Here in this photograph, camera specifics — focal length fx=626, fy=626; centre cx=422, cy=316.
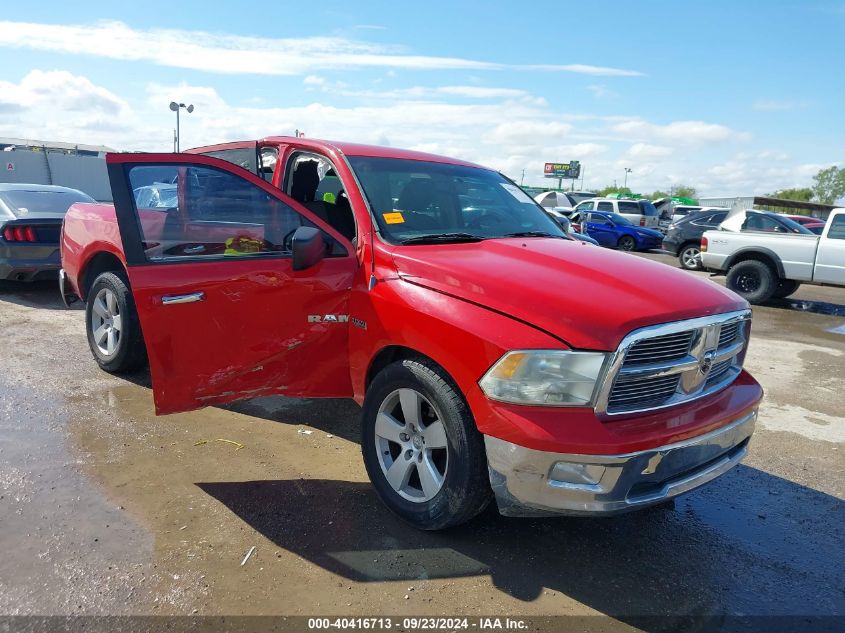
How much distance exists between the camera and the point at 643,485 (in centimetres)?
265

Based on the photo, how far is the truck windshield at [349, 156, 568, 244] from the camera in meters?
3.60

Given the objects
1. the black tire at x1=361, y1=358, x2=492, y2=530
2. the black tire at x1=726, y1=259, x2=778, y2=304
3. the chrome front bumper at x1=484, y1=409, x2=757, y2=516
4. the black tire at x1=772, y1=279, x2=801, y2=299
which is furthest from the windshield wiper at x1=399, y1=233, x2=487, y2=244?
the black tire at x1=772, y1=279, x2=801, y2=299

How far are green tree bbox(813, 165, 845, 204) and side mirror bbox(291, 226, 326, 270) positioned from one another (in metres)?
90.1

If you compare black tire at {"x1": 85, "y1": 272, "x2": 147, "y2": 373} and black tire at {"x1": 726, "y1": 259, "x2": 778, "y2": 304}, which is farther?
black tire at {"x1": 726, "y1": 259, "x2": 778, "y2": 304}

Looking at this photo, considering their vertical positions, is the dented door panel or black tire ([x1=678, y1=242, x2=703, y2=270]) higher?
the dented door panel

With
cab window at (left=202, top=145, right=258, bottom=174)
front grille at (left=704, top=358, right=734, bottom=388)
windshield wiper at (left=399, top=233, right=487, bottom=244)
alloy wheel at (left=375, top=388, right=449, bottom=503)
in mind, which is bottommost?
alloy wheel at (left=375, top=388, right=449, bottom=503)

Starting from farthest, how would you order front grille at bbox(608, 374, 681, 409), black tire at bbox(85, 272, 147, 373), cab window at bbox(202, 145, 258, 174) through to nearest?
black tire at bbox(85, 272, 147, 373)
cab window at bbox(202, 145, 258, 174)
front grille at bbox(608, 374, 681, 409)

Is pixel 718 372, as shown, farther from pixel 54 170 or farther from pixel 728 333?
pixel 54 170

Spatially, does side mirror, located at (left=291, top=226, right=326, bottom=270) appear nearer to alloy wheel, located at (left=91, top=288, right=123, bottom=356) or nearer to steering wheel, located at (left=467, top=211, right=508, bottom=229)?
steering wheel, located at (left=467, top=211, right=508, bottom=229)

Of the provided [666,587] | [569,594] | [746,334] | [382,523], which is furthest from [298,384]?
[746,334]

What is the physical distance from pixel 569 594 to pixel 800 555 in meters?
1.32

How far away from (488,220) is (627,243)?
1839 cm

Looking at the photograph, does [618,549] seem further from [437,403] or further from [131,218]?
[131,218]

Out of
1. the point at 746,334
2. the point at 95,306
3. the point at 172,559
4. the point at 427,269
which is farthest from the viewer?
the point at 95,306
